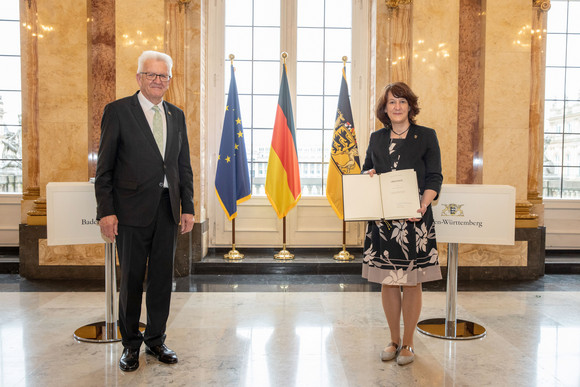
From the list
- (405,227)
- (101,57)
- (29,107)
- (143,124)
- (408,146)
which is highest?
(101,57)

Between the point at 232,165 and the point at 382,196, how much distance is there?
2.82m

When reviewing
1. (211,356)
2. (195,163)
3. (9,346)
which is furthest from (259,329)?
(195,163)

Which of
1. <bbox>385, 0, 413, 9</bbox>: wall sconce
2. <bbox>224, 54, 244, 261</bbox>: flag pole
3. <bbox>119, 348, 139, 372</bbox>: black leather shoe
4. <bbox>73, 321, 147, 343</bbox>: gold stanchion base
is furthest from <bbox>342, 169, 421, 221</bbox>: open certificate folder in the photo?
<bbox>385, 0, 413, 9</bbox>: wall sconce

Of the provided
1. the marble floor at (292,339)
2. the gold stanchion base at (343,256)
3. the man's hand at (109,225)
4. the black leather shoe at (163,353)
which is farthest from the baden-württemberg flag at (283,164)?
the man's hand at (109,225)

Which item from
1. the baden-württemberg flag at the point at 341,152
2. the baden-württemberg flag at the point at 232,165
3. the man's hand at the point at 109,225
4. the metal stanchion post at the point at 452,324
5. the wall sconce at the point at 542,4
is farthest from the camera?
the baden-württemberg flag at the point at 232,165

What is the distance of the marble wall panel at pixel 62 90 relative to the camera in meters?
4.72

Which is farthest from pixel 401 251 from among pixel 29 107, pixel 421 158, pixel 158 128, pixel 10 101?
pixel 10 101

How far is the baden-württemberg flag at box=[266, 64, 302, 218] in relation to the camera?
5.20 metres

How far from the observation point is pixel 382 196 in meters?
2.62

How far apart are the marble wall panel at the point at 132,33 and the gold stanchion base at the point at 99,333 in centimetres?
251

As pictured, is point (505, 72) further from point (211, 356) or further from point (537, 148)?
point (211, 356)

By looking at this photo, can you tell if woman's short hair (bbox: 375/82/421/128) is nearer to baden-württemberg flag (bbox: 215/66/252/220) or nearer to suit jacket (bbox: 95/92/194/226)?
suit jacket (bbox: 95/92/194/226)

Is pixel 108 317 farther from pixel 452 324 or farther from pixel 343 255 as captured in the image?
Answer: pixel 343 255

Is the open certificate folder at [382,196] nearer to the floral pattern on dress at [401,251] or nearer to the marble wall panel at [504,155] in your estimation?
the floral pattern on dress at [401,251]
